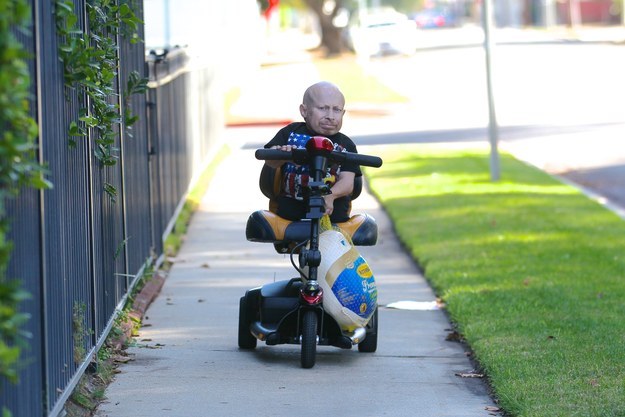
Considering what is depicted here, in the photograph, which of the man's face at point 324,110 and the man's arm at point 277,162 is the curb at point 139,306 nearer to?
the man's arm at point 277,162

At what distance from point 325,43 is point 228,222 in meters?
52.1

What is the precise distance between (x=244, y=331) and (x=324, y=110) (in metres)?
1.41

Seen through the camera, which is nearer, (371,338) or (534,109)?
(371,338)

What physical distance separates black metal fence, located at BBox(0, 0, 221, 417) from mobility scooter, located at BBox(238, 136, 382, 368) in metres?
0.88

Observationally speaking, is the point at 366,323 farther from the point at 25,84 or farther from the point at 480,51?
the point at 480,51

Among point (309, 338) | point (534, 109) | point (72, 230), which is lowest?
point (534, 109)

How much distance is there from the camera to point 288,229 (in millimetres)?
6977

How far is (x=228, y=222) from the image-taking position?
13.4m

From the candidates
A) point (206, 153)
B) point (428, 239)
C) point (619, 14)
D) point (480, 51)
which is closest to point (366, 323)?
point (428, 239)

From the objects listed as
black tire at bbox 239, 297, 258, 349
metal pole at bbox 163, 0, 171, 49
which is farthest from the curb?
metal pole at bbox 163, 0, 171, 49

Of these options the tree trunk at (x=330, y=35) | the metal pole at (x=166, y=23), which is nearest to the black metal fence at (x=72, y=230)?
the metal pole at (x=166, y=23)

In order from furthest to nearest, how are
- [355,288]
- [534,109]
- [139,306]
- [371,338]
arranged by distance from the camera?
[534,109], [139,306], [371,338], [355,288]

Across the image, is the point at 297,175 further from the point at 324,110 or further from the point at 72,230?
the point at 72,230

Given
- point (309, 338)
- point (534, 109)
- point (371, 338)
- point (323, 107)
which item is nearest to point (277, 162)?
point (323, 107)
